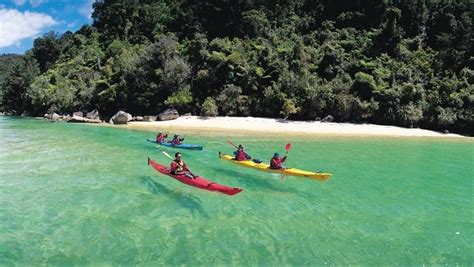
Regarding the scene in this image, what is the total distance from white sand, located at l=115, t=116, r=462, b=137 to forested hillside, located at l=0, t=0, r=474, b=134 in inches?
79.4

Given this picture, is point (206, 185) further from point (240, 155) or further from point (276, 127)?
point (276, 127)

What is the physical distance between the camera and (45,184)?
53.9ft

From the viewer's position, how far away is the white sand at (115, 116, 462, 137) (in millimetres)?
39594

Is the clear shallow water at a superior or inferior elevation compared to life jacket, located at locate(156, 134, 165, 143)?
inferior

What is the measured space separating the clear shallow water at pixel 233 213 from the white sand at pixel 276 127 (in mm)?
15765

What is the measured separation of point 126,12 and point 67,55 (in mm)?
17033

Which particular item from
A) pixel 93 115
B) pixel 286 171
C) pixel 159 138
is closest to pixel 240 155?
pixel 286 171

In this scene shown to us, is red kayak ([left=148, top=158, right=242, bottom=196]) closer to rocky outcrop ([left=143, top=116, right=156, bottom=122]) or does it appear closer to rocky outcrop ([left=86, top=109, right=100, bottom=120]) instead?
rocky outcrop ([left=143, top=116, right=156, bottom=122])

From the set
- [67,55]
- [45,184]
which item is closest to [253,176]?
[45,184]

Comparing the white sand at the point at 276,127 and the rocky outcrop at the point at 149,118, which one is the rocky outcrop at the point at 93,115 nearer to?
the rocky outcrop at the point at 149,118

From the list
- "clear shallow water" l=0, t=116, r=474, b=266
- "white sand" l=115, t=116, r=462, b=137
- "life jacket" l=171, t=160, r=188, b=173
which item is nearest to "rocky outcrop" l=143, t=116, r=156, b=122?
"white sand" l=115, t=116, r=462, b=137

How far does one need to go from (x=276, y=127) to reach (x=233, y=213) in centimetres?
2957

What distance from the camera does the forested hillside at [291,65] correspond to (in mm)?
42938

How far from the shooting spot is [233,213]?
13.0m
